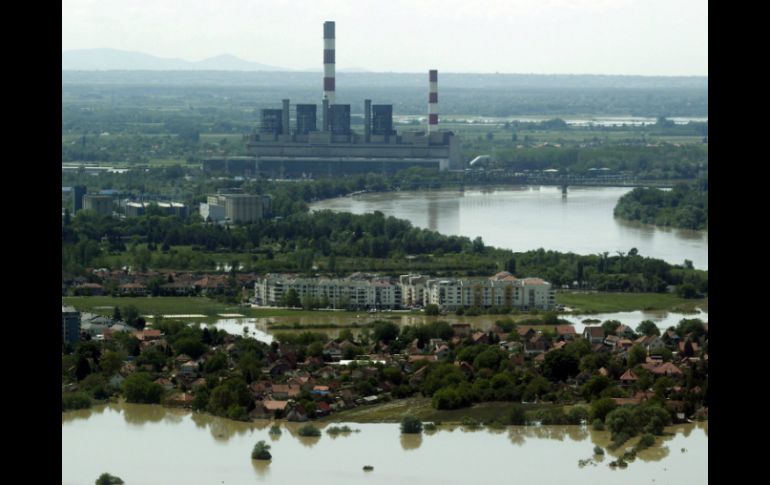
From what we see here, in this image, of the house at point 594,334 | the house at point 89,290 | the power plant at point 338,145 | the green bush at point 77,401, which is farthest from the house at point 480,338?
the power plant at point 338,145

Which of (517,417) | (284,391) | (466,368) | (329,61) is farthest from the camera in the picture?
(329,61)

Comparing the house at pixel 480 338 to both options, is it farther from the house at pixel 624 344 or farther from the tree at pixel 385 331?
the house at pixel 624 344

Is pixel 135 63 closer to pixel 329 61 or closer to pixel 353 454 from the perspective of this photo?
pixel 329 61

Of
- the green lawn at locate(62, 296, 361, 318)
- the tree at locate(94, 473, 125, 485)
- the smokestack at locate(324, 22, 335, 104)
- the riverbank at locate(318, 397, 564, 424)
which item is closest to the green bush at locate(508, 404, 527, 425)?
the riverbank at locate(318, 397, 564, 424)

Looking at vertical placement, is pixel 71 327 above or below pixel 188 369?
above

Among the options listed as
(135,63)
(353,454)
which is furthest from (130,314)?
(135,63)
